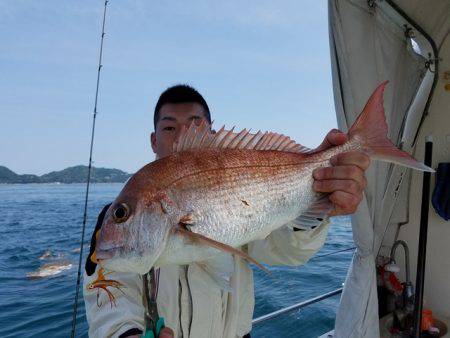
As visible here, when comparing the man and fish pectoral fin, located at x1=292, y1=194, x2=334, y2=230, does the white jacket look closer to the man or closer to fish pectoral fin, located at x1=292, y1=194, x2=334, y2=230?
the man

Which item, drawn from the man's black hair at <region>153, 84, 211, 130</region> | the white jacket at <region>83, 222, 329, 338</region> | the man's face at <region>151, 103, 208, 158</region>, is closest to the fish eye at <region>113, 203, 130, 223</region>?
the white jacket at <region>83, 222, 329, 338</region>

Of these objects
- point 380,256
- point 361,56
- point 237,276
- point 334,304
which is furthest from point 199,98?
point 334,304

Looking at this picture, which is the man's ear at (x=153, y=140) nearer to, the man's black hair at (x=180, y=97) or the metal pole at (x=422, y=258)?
the man's black hair at (x=180, y=97)

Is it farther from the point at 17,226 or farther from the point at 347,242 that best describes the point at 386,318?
the point at 17,226

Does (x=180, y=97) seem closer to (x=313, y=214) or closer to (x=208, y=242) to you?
(x=313, y=214)

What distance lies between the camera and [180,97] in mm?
2064

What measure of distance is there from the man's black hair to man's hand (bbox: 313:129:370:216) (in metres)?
0.94

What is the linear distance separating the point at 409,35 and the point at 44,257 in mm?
12104

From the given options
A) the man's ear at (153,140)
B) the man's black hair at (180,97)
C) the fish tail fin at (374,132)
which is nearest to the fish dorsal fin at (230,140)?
the fish tail fin at (374,132)

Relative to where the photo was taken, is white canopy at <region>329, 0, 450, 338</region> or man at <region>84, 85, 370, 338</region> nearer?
man at <region>84, 85, 370, 338</region>

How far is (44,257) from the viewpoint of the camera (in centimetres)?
1148

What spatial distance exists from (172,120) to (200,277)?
0.88 metres

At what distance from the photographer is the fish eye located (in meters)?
1.07

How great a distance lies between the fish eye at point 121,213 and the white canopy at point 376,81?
2007 millimetres
